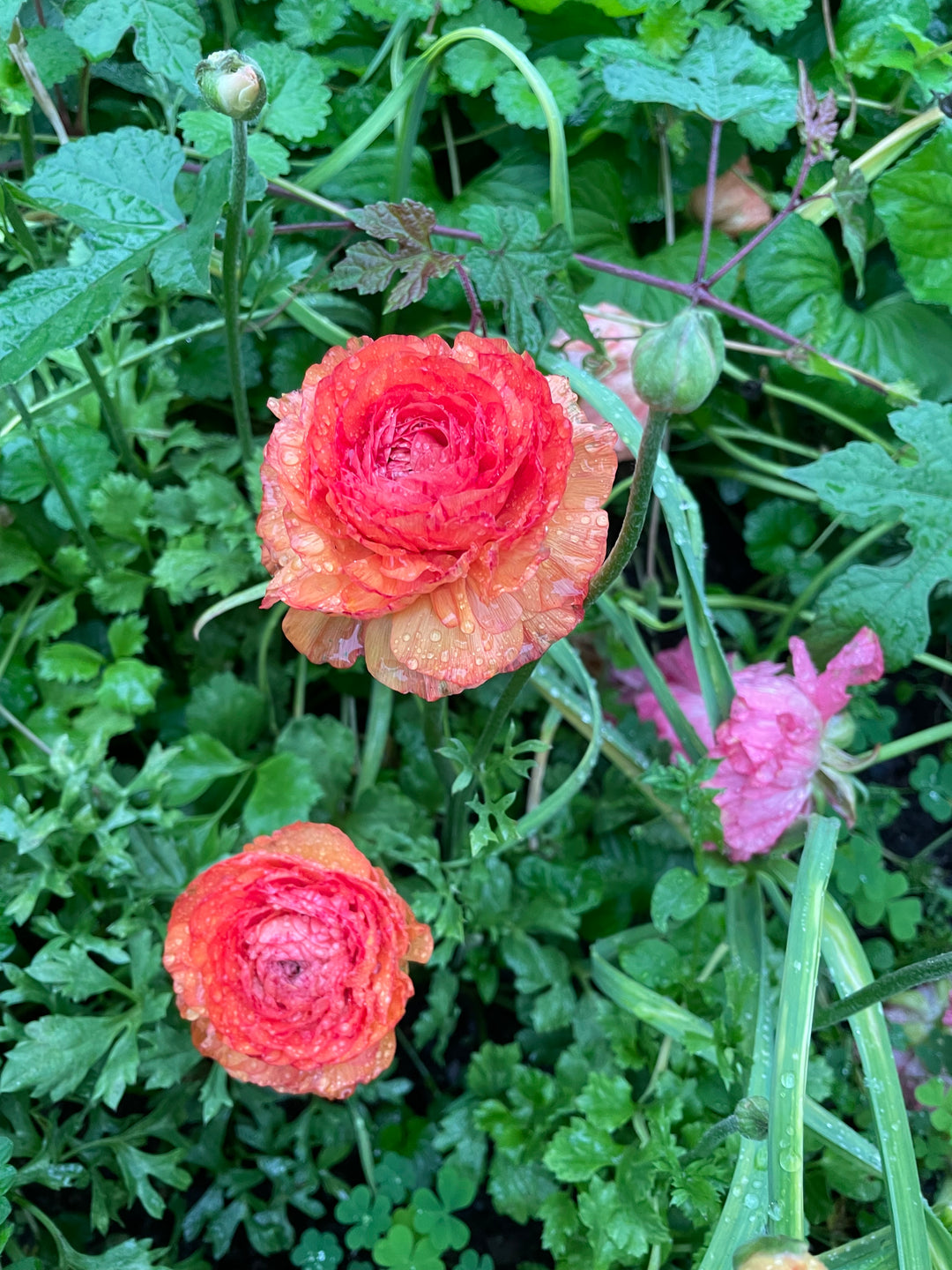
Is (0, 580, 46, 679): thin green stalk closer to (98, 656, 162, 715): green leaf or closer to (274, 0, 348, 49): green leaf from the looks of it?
(98, 656, 162, 715): green leaf

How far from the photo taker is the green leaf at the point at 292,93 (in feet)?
2.74

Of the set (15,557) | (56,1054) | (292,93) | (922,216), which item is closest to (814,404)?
(922,216)

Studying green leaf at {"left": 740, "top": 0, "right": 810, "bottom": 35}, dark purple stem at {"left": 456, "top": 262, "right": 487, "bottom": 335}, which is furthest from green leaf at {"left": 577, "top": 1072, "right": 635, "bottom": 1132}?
green leaf at {"left": 740, "top": 0, "right": 810, "bottom": 35}

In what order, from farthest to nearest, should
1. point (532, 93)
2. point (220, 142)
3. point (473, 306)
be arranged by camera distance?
point (532, 93) < point (220, 142) < point (473, 306)

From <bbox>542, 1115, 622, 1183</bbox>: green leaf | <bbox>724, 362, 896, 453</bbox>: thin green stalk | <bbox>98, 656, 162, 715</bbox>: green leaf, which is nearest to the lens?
<bbox>542, 1115, 622, 1183</bbox>: green leaf

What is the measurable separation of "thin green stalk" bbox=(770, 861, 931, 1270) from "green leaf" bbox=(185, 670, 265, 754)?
54cm

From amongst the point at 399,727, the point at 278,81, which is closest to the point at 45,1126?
the point at 399,727

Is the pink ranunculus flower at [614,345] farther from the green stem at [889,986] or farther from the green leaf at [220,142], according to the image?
the green stem at [889,986]

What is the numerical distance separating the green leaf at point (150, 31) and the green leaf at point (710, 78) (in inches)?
13.6

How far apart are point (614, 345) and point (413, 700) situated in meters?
0.41

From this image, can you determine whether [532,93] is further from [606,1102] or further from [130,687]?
[606,1102]

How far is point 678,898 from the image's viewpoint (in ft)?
2.51

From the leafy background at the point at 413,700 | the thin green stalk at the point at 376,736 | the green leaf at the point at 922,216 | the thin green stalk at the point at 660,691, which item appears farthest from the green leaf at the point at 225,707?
the green leaf at the point at 922,216

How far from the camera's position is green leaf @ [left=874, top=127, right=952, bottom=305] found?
91 cm
